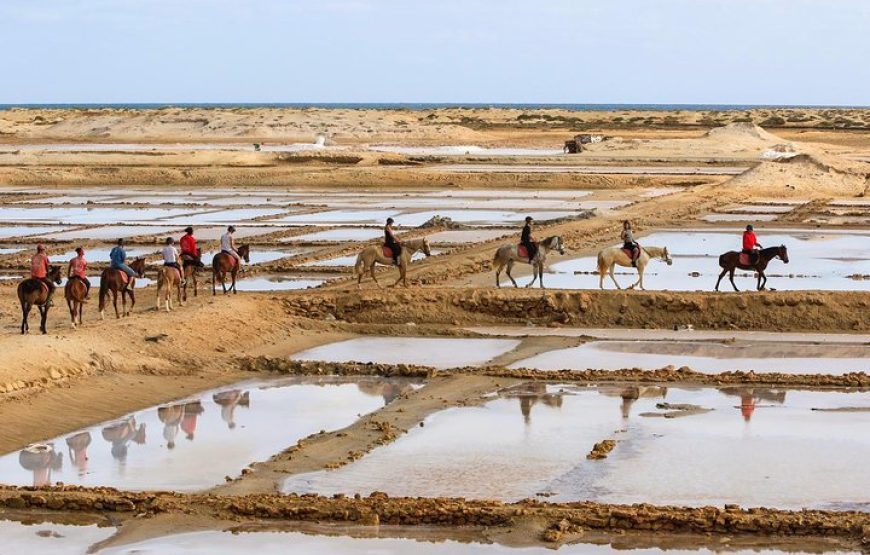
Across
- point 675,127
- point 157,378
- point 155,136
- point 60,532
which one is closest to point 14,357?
point 157,378

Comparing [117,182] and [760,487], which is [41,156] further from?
[760,487]

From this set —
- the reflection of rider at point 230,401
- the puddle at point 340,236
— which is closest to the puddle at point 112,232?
the puddle at point 340,236

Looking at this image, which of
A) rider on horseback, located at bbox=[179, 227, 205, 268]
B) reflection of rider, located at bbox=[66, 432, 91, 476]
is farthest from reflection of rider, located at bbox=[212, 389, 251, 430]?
rider on horseback, located at bbox=[179, 227, 205, 268]

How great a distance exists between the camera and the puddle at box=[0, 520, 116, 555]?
1074 cm

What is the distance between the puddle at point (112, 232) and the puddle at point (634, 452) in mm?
17803

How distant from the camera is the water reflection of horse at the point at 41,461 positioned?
504 inches

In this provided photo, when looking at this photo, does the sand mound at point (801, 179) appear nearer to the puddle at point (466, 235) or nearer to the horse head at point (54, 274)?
the puddle at point (466, 235)

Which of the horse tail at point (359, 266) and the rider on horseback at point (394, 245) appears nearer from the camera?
the rider on horseback at point (394, 245)

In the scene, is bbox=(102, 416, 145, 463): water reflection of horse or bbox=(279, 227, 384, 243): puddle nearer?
A: bbox=(102, 416, 145, 463): water reflection of horse

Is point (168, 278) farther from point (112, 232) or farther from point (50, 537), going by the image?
point (112, 232)

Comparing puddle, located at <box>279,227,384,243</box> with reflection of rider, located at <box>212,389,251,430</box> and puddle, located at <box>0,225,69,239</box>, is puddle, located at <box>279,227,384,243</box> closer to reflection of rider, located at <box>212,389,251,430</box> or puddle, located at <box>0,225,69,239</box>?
puddle, located at <box>0,225,69,239</box>

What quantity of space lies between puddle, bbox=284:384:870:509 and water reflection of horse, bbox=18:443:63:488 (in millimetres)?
2179

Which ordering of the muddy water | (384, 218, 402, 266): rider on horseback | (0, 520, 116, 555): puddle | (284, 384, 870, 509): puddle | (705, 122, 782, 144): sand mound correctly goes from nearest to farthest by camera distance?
(0, 520, 116, 555): puddle → (284, 384, 870, 509): puddle → the muddy water → (384, 218, 402, 266): rider on horseback → (705, 122, 782, 144): sand mound

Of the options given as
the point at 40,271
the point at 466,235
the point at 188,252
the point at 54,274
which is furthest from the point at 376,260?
the point at 466,235
